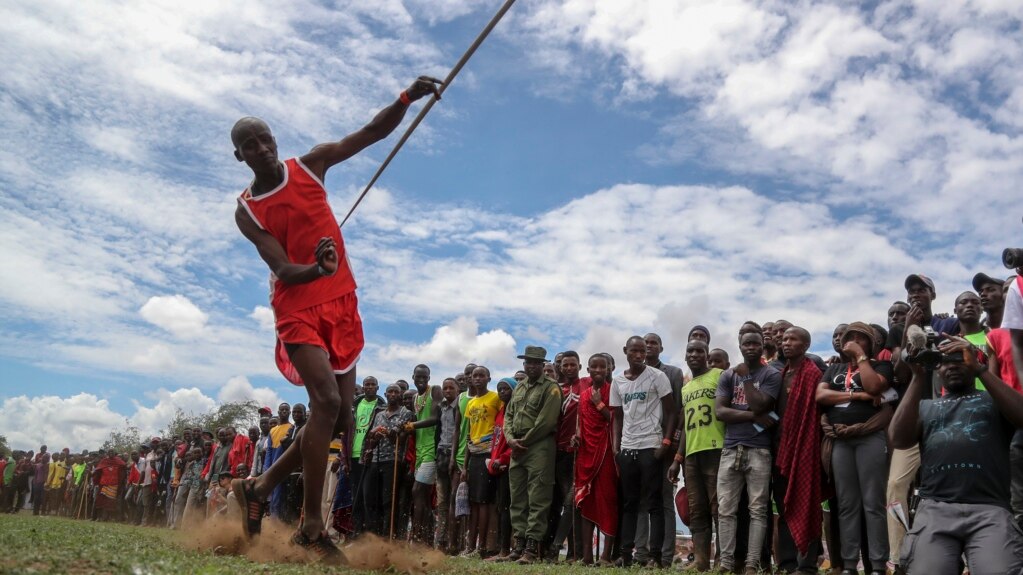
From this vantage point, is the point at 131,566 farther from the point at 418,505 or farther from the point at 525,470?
the point at 418,505

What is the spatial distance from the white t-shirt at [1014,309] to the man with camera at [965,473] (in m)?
0.27

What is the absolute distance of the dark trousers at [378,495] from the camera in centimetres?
1200

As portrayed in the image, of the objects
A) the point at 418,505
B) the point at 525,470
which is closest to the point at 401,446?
the point at 418,505

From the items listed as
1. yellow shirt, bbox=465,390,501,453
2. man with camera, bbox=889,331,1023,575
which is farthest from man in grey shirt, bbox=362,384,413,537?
man with camera, bbox=889,331,1023,575

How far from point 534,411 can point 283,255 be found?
4954 millimetres

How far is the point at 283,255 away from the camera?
5.59m

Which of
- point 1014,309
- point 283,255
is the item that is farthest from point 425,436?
point 1014,309

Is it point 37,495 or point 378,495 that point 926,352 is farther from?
point 37,495

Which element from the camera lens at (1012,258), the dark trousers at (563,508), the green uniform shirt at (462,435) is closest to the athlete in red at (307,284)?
the camera lens at (1012,258)

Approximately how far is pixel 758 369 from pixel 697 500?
1437 mm

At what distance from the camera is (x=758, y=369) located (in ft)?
26.9

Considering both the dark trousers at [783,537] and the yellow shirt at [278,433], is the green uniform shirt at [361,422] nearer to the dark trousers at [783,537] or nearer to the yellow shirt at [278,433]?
the yellow shirt at [278,433]

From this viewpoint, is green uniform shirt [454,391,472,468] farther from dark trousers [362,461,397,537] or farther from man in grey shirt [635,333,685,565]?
man in grey shirt [635,333,685,565]

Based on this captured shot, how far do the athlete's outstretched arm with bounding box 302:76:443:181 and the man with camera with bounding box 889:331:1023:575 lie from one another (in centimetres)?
363
